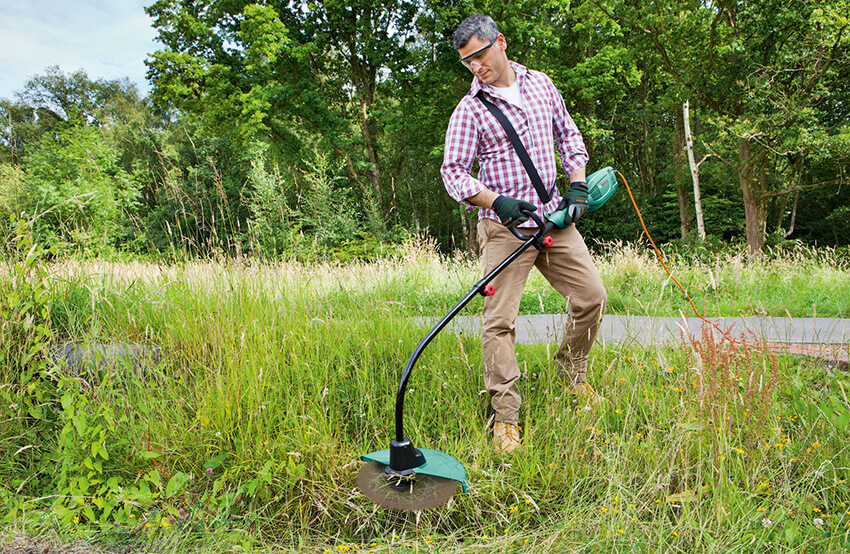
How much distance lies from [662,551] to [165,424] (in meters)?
2.13

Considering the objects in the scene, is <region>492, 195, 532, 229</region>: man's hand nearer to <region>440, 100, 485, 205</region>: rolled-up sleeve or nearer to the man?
the man

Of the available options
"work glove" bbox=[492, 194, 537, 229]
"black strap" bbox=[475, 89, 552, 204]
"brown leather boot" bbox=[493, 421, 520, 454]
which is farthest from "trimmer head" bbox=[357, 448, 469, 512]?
"black strap" bbox=[475, 89, 552, 204]

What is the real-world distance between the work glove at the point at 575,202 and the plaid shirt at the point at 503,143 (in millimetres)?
142

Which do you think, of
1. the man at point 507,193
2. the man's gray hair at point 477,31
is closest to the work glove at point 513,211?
the man at point 507,193

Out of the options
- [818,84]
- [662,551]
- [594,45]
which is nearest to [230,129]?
[594,45]

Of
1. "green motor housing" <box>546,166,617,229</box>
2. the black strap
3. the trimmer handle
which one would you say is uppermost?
the black strap

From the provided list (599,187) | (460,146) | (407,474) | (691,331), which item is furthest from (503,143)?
(691,331)

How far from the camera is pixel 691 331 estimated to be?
4.39 meters

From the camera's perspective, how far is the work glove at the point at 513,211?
7.60 ft

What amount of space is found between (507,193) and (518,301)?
1.86 feet

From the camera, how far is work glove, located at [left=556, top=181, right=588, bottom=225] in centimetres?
249

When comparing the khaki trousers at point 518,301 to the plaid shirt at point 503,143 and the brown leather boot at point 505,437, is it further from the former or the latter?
the plaid shirt at point 503,143

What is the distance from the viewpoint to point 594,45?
67.7 ft

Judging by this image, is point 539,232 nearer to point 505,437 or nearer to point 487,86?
point 487,86
